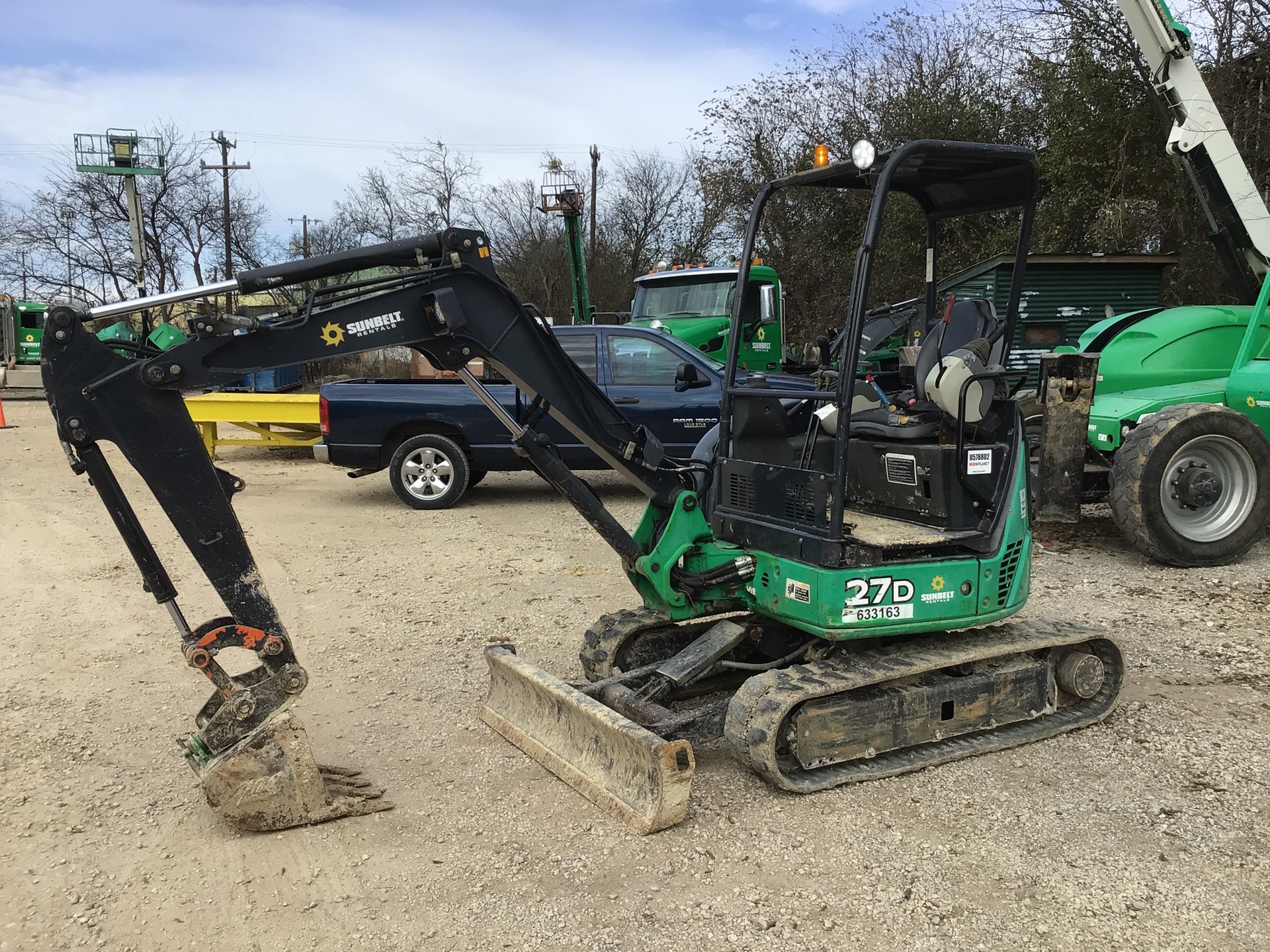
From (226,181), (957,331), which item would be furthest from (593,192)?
(957,331)

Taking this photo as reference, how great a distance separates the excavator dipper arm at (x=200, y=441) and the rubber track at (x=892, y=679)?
159cm

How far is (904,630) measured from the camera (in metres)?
4.47

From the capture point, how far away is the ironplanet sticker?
3.98 m

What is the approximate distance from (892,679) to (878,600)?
360mm

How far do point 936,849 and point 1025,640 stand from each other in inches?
55.9

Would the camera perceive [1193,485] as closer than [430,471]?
Yes

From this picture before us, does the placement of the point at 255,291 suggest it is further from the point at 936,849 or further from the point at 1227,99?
the point at 1227,99

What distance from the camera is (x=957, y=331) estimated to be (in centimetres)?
502

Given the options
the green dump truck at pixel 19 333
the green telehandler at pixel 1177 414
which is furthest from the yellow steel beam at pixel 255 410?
the green dump truck at pixel 19 333

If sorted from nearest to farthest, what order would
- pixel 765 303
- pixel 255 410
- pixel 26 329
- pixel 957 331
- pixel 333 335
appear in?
pixel 333 335 < pixel 957 331 < pixel 765 303 < pixel 255 410 < pixel 26 329

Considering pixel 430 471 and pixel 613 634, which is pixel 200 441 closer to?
pixel 613 634

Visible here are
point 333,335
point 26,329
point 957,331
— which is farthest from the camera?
point 26,329

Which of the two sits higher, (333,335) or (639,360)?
(333,335)

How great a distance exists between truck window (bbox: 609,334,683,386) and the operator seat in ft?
18.5
